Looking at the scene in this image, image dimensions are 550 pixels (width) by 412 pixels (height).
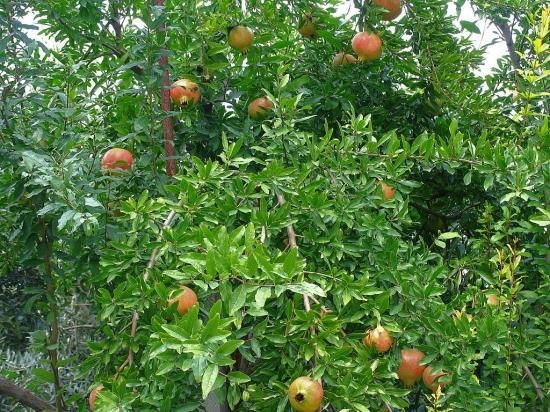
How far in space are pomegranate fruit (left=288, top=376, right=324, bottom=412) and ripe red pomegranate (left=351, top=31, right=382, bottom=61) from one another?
5.55 ft

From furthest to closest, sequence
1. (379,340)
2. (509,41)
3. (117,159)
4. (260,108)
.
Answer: (509,41) < (260,108) < (117,159) < (379,340)

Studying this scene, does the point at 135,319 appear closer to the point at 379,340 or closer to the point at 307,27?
the point at 379,340

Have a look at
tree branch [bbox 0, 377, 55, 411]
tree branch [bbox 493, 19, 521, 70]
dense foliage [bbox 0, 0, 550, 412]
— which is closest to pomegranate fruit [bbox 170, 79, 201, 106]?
dense foliage [bbox 0, 0, 550, 412]

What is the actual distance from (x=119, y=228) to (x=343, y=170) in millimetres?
827

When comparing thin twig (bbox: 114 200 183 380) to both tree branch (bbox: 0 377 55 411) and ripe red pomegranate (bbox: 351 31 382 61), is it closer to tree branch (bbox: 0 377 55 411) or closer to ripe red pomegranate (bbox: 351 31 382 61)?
tree branch (bbox: 0 377 55 411)

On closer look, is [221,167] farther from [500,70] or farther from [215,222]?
[500,70]

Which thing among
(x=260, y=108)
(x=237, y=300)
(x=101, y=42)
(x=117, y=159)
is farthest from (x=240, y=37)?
(x=237, y=300)

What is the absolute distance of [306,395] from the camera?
1.80m

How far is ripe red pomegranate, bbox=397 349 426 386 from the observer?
2281 millimetres

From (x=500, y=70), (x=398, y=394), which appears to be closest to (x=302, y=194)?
(x=398, y=394)

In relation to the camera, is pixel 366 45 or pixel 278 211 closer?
pixel 278 211

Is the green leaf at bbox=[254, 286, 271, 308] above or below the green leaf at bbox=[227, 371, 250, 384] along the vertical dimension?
above

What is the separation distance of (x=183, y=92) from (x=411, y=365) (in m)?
1.37

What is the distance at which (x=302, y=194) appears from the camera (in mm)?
2314
